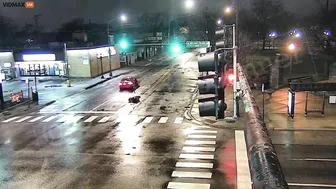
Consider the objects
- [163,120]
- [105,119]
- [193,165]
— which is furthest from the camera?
[105,119]

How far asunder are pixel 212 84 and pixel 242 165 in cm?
722

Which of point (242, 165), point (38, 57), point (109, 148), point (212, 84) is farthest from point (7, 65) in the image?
point (212, 84)

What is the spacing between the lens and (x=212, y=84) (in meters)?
7.62

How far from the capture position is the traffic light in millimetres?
7211

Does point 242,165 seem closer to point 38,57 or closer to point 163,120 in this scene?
point 163,120

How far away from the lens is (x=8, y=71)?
5450cm

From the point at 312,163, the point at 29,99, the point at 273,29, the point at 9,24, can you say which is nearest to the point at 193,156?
the point at 312,163

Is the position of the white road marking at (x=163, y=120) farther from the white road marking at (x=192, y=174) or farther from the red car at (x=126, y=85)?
the red car at (x=126, y=85)

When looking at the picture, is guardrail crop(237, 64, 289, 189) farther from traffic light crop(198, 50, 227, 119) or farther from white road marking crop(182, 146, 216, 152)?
white road marking crop(182, 146, 216, 152)

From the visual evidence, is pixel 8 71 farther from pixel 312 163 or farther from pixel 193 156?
pixel 312 163

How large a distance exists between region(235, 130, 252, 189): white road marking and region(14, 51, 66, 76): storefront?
4310 centimetres

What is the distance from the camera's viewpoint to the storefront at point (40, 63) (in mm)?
55844

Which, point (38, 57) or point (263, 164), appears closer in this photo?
point (263, 164)

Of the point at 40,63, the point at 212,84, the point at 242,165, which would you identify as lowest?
the point at 242,165
